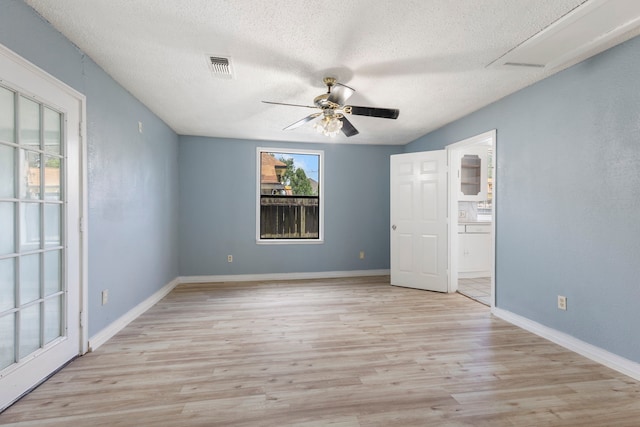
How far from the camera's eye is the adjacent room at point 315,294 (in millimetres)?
1651

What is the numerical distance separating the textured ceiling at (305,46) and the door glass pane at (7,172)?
2.96 ft

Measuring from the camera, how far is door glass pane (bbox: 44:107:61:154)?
186 centimetres

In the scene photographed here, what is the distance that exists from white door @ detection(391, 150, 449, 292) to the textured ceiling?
104 cm

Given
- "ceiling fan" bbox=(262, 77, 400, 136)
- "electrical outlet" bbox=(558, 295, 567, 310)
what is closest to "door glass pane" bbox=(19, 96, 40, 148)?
"ceiling fan" bbox=(262, 77, 400, 136)

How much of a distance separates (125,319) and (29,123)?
1930mm

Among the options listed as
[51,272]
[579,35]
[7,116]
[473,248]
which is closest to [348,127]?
[579,35]

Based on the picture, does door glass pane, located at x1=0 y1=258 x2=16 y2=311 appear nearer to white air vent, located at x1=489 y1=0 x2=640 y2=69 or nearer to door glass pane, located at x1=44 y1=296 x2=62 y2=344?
door glass pane, located at x1=44 y1=296 x2=62 y2=344

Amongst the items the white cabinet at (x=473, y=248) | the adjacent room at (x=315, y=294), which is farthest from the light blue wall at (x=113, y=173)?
the white cabinet at (x=473, y=248)

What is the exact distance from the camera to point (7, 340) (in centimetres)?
159

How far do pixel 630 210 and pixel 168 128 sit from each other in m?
5.01

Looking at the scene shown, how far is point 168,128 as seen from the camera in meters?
4.06

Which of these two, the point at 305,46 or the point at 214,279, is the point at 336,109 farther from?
the point at 214,279

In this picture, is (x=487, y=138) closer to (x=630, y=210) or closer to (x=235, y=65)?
(x=630, y=210)

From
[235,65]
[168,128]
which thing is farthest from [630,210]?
[168,128]
